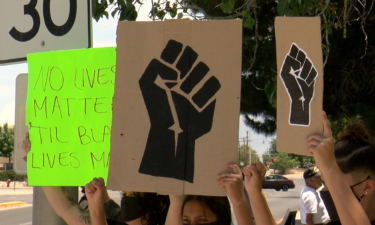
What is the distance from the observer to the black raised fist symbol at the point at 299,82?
187 cm

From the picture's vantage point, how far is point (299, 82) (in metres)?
1.89

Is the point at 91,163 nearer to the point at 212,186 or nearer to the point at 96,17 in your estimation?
the point at 212,186

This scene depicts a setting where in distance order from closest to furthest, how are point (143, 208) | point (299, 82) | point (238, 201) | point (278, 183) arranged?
point (299, 82), point (238, 201), point (143, 208), point (278, 183)

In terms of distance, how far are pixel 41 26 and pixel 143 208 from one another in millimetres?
1116

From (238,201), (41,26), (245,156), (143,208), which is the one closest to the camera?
(238,201)

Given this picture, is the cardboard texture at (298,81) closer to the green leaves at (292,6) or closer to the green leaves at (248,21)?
the green leaves at (292,6)

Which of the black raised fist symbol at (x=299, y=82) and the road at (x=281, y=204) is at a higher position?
the black raised fist symbol at (x=299, y=82)

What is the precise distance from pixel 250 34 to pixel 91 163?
5.46 m

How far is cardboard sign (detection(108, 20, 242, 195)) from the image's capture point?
1.96m

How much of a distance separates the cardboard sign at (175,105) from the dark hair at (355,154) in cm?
51

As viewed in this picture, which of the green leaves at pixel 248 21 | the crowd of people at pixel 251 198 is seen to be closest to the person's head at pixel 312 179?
the green leaves at pixel 248 21

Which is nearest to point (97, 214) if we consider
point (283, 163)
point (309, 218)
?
point (309, 218)

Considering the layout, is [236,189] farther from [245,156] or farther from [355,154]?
[245,156]

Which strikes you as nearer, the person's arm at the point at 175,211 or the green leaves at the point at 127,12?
the person's arm at the point at 175,211
